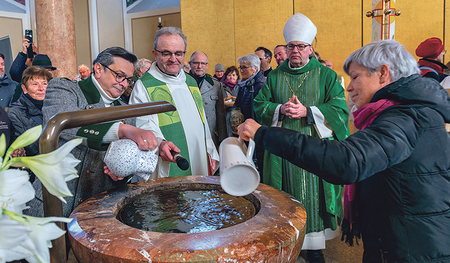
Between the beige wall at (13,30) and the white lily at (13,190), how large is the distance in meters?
11.7

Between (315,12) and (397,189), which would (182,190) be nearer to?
(397,189)

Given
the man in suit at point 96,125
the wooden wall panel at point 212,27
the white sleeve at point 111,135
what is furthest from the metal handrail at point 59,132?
the wooden wall panel at point 212,27

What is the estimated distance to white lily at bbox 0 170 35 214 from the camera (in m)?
0.48

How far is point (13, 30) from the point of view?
1028cm

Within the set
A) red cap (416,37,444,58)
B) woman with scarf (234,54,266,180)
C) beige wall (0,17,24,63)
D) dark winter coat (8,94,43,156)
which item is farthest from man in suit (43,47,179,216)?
beige wall (0,17,24,63)

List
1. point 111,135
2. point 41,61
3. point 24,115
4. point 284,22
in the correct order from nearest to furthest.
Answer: point 111,135
point 24,115
point 41,61
point 284,22

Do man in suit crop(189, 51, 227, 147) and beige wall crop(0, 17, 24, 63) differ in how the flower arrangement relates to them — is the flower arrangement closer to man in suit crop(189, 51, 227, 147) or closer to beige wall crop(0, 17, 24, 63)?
man in suit crop(189, 51, 227, 147)

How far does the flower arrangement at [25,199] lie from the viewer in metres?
0.45

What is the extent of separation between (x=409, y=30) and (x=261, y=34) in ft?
9.04

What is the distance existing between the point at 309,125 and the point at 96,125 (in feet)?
5.60

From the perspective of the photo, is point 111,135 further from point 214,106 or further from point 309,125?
point 214,106

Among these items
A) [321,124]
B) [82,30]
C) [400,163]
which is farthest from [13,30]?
[400,163]

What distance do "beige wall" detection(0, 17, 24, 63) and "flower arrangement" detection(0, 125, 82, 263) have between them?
1172cm

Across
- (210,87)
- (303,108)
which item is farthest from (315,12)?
(303,108)
